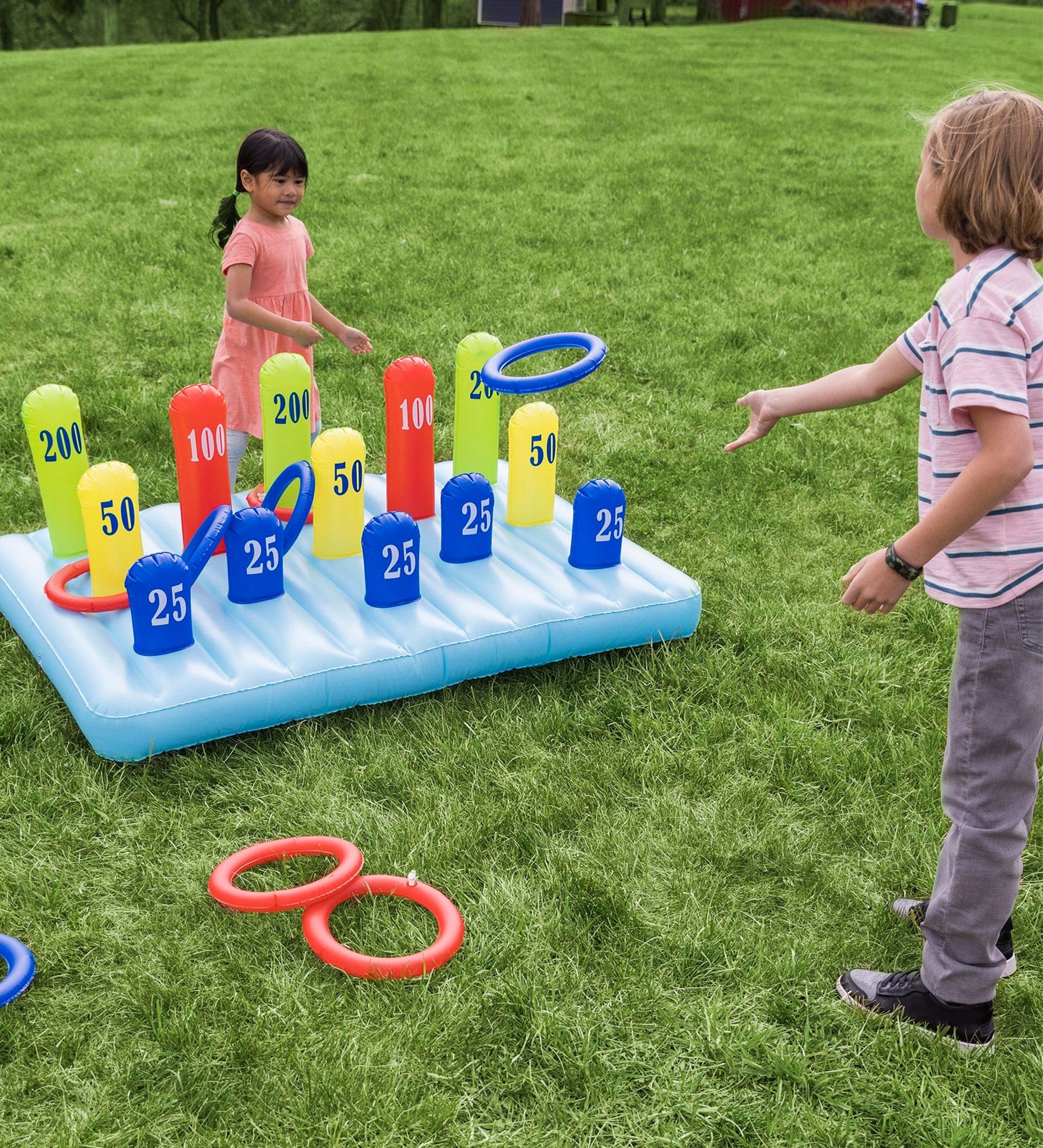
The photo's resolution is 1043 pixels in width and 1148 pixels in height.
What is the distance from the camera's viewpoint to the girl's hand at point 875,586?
Answer: 82.7 inches

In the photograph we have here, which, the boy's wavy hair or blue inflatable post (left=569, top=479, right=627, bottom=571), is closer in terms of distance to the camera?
the boy's wavy hair

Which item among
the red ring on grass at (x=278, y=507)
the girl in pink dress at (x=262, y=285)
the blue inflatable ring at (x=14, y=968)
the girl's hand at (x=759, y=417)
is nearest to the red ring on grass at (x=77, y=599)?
the red ring on grass at (x=278, y=507)

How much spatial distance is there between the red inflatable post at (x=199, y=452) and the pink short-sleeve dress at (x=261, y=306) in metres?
0.30

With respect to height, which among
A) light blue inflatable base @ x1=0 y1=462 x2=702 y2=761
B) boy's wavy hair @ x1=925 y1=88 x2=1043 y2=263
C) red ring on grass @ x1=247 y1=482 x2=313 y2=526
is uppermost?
boy's wavy hair @ x1=925 y1=88 x2=1043 y2=263

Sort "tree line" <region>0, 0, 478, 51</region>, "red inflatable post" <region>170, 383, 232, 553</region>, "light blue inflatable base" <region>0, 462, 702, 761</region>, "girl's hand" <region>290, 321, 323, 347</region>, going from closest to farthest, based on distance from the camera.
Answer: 1. "light blue inflatable base" <region>0, 462, 702, 761</region>
2. "red inflatable post" <region>170, 383, 232, 553</region>
3. "girl's hand" <region>290, 321, 323, 347</region>
4. "tree line" <region>0, 0, 478, 51</region>

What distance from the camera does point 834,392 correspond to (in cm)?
245

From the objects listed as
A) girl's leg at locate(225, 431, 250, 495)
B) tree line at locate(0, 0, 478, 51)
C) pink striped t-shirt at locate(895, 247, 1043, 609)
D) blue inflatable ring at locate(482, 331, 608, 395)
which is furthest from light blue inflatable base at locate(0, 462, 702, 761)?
tree line at locate(0, 0, 478, 51)

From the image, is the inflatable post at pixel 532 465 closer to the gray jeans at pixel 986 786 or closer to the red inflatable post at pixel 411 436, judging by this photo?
the red inflatable post at pixel 411 436

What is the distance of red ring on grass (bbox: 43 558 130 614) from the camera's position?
3.40 meters

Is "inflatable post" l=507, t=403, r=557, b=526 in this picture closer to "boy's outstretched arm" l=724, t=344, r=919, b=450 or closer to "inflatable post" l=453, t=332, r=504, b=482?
"inflatable post" l=453, t=332, r=504, b=482

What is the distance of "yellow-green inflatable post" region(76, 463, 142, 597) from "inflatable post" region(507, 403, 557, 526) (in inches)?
48.0

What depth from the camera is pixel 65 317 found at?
6.63 meters

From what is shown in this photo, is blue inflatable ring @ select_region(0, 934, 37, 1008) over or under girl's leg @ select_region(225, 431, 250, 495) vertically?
under

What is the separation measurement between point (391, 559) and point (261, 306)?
113 centimetres
